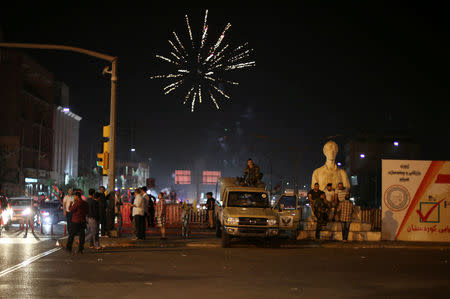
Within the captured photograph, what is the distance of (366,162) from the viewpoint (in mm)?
115562

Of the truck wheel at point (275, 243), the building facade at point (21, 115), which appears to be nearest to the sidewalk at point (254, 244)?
the truck wheel at point (275, 243)

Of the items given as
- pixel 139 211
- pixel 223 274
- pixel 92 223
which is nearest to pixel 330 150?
pixel 139 211

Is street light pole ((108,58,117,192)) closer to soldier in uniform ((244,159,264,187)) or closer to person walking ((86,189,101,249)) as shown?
person walking ((86,189,101,249))

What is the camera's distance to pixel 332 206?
75.9ft

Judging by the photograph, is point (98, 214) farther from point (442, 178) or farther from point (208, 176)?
point (208, 176)

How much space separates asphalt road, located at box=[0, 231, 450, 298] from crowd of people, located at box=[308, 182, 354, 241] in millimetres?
3130

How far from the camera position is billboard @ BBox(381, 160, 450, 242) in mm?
23500

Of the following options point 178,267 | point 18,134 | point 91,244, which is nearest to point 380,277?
point 178,267

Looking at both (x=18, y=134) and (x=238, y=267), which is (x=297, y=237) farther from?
(x=18, y=134)

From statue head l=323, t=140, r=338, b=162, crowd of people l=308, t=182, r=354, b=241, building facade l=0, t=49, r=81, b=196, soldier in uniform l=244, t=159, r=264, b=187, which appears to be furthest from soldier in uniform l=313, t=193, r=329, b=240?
building facade l=0, t=49, r=81, b=196

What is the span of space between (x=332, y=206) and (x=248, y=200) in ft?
12.2

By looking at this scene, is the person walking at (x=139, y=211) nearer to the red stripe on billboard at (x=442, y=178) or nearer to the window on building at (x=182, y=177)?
the red stripe on billboard at (x=442, y=178)

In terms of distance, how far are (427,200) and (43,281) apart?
1653cm


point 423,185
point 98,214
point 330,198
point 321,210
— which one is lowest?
point 98,214
